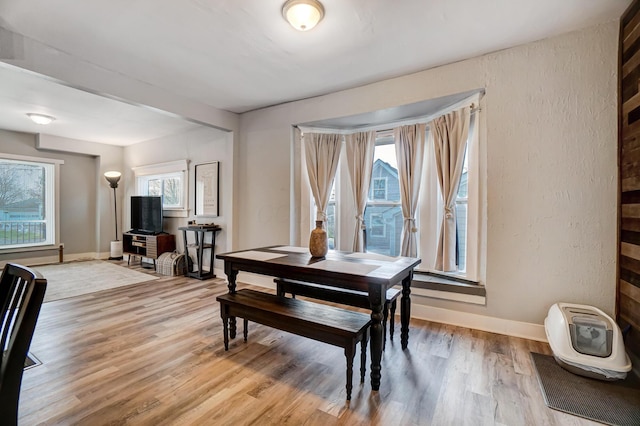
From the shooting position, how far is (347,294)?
2498 millimetres

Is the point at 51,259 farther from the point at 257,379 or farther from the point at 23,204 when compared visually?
the point at 257,379

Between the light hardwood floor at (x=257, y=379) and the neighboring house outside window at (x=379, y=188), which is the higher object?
the neighboring house outside window at (x=379, y=188)

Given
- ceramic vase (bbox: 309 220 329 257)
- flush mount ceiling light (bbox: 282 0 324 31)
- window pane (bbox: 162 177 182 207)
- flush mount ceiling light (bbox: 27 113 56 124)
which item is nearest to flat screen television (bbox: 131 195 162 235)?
window pane (bbox: 162 177 182 207)

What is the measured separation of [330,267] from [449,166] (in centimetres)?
191

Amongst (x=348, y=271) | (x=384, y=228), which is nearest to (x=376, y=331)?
(x=348, y=271)

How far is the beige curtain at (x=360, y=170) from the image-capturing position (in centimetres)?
364

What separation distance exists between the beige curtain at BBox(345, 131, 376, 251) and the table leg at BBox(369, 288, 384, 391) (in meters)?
1.92

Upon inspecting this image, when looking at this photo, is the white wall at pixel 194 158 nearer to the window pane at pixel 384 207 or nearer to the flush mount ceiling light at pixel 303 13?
the window pane at pixel 384 207

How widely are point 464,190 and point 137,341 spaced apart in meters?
3.53

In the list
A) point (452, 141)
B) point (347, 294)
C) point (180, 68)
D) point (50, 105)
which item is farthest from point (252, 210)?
point (50, 105)

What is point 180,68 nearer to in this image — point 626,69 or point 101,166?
point 626,69

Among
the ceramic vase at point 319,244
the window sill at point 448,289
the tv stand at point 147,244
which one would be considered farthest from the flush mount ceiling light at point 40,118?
the window sill at point 448,289

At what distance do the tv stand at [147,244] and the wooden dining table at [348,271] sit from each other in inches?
136

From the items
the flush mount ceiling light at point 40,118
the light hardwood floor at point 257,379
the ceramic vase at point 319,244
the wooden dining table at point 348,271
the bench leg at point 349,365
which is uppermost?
the flush mount ceiling light at point 40,118
